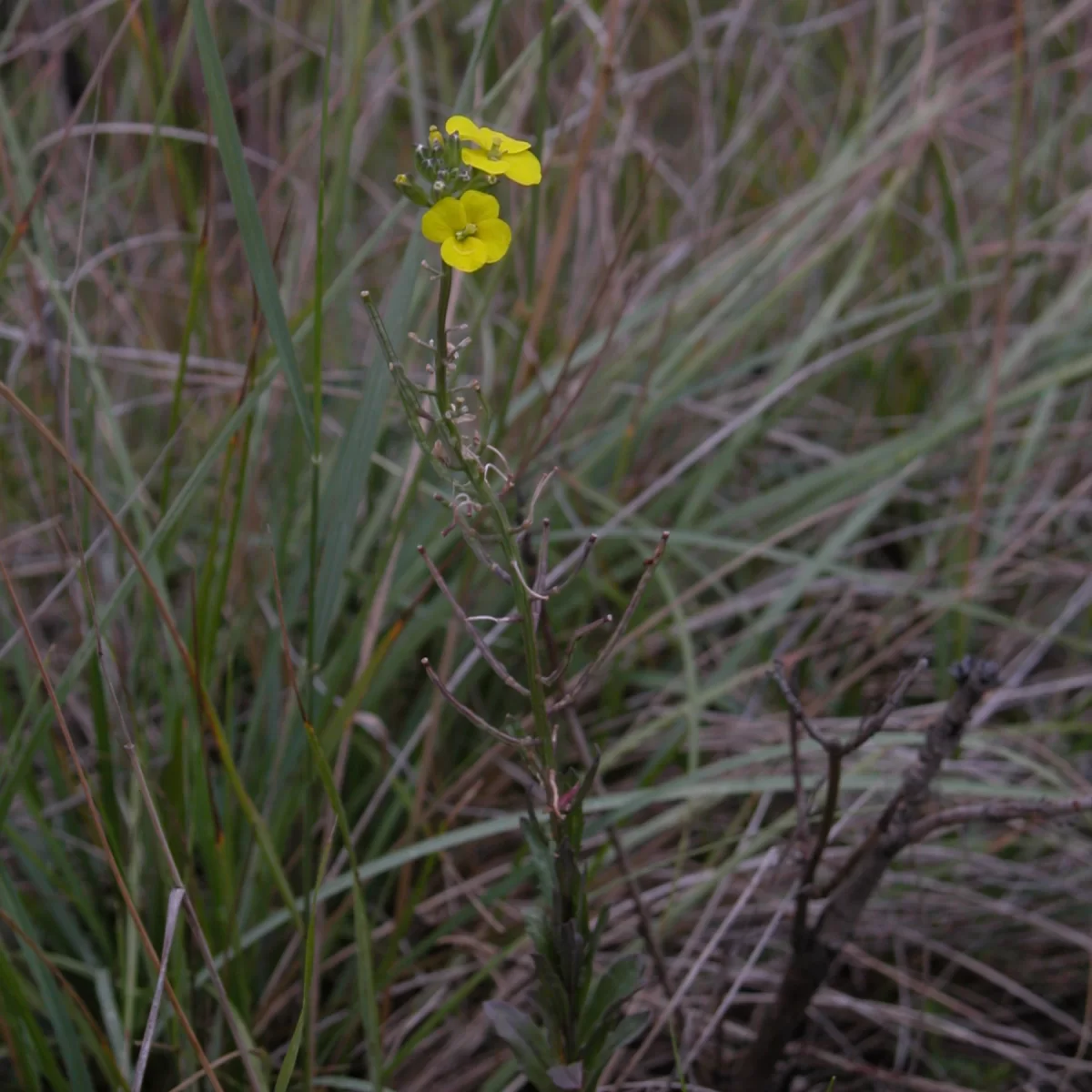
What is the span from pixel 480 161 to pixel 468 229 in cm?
4

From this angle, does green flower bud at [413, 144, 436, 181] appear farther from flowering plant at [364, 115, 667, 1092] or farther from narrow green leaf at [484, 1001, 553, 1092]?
narrow green leaf at [484, 1001, 553, 1092]

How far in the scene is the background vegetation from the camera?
3.19 ft

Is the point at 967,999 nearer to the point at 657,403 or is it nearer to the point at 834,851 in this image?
the point at 834,851

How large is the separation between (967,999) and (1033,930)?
0.36ft

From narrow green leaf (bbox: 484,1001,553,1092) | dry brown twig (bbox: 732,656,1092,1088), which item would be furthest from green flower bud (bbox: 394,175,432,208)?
narrow green leaf (bbox: 484,1001,553,1092)

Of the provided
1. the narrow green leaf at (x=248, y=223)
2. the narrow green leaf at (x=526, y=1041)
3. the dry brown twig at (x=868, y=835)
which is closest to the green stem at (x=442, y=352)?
the narrow green leaf at (x=248, y=223)

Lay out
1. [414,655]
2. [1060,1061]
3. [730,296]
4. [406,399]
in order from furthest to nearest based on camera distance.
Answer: [730,296] < [414,655] < [1060,1061] < [406,399]

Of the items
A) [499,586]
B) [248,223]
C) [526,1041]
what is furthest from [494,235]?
[499,586]

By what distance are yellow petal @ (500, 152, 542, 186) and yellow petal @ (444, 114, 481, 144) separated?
0.07 feet

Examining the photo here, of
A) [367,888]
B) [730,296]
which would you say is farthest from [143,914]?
[730,296]

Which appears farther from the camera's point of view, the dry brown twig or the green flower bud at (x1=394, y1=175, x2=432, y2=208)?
the dry brown twig

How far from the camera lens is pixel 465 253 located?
0.58m

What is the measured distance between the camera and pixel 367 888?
46.4 inches

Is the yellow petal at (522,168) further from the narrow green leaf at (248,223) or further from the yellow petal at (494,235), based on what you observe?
the narrow green leaf at (248,223)
